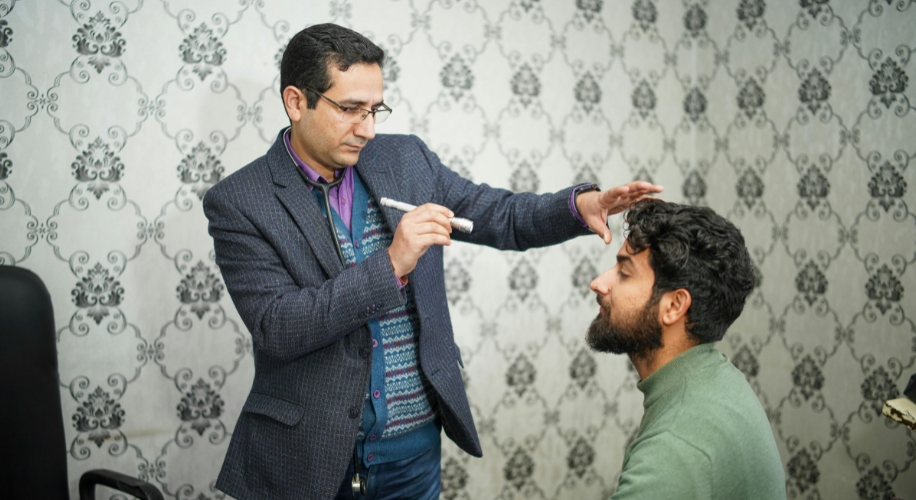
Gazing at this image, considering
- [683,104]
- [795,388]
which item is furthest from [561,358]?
[683,104]

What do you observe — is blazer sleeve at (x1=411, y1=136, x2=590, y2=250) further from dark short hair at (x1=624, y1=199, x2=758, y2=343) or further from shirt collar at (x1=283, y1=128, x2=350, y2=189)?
dark short hair at (x1=624, y1=199, x2=758, y2=343)

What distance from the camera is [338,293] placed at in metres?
1.38

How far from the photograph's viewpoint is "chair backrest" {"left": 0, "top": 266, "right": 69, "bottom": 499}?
1.62 meters

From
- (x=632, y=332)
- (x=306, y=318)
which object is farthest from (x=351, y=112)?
(x=632, y=332)

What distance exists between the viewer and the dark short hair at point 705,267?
4.20ft

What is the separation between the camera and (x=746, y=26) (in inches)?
107

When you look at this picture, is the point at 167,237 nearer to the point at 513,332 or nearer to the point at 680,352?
the point at 513,332

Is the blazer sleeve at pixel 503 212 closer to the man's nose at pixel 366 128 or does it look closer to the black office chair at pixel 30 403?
the man's nose at pixel 366 128

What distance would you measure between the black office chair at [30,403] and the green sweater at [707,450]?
1.12 meters

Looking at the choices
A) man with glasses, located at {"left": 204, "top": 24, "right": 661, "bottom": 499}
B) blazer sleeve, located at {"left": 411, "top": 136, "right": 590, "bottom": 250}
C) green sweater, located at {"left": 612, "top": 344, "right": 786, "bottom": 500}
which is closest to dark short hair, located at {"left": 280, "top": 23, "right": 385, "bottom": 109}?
man with glasses, located at {"left": 204, "top": 24, "right": 661, "bottom": 499}

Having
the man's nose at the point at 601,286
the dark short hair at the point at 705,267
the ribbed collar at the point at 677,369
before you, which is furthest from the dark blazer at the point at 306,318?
the ribbed collar at the point at 677,369

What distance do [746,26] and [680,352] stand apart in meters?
1.91

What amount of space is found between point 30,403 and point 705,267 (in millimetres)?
1564

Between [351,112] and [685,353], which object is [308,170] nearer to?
[351,112]
